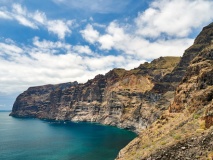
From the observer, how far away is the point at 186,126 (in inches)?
1673

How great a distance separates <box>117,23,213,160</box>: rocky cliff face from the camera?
2531cm

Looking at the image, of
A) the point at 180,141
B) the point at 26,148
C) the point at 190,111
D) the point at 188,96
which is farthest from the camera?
the point at 26,148

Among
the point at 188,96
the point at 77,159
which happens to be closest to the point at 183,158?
the point at 188,96

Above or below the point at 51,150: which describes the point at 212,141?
above

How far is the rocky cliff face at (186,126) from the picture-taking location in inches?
997

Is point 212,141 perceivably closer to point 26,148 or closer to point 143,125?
point 26,148

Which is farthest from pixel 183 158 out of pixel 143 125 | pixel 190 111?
pixel 143 125

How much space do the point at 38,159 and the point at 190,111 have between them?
76.1 metres

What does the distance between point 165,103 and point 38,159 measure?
93.7m

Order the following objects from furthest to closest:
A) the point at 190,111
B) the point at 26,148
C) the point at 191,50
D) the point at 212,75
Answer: the point at 191,50 → the point at 26,148 → the point at 212,75 → the point at 190,111

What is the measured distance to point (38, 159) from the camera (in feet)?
356

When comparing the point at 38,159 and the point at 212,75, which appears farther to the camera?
the point at 38,159

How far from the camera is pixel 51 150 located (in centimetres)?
12644

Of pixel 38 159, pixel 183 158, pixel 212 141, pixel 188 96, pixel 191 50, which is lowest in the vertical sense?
pixel 38 159
